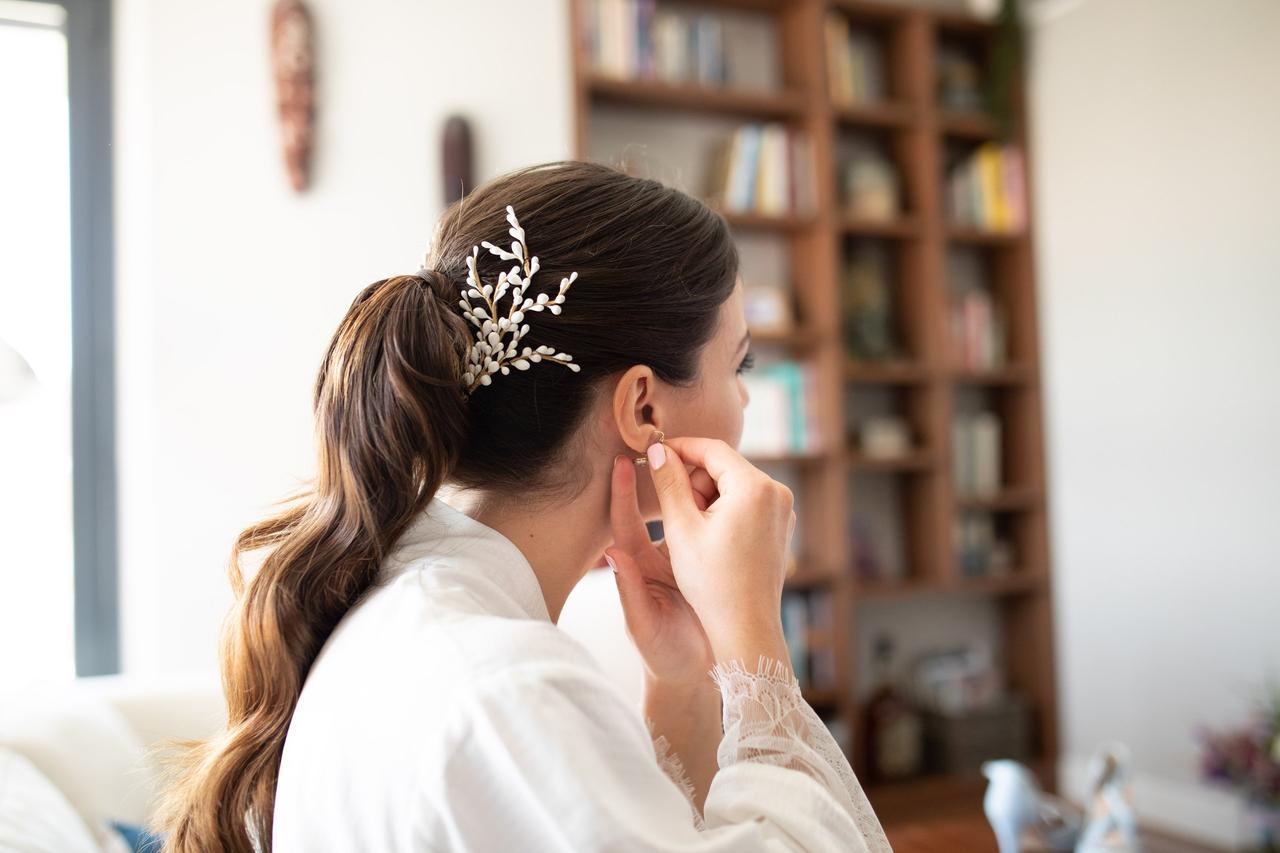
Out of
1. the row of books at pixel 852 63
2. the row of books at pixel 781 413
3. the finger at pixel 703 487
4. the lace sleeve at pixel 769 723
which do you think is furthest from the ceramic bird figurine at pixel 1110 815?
the row of books at pixel 852 63

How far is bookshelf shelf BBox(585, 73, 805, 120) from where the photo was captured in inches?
129

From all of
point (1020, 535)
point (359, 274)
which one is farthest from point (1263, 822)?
point (359, 274)

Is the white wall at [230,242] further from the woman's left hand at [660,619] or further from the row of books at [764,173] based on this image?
the woman's left hand at [660,619]

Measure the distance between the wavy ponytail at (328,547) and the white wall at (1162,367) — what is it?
295 centimetres

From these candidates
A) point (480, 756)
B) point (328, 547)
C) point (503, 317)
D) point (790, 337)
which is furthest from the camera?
point (790, 337)

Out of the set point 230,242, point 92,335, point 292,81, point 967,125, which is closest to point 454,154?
point 292,81

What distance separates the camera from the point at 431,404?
1001 mm

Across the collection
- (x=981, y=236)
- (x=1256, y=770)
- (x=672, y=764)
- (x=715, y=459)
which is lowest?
(x=1256, y=770)

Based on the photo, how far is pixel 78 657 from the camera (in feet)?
8.87

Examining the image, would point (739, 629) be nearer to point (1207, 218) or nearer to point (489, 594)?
point (489, 594)

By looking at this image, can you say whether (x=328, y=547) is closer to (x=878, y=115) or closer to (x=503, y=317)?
(x=503, y=317)

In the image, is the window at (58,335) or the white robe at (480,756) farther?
the window at (58,335)

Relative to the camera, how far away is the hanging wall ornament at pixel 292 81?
2715mm

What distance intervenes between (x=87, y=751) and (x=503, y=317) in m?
0.84
